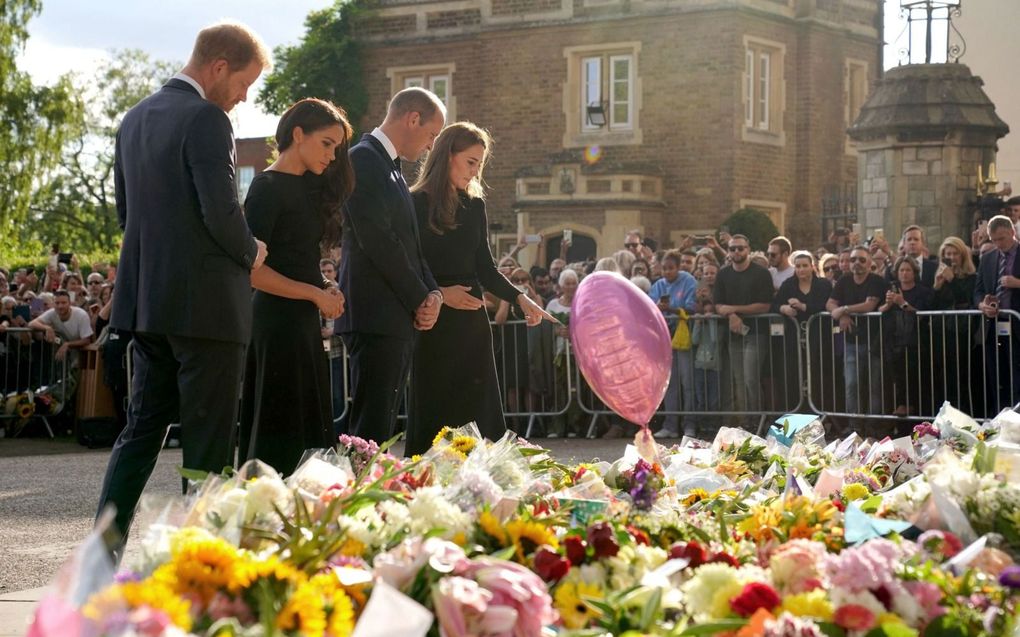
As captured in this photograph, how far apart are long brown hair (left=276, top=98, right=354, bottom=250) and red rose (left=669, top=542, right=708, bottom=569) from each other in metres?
3.23

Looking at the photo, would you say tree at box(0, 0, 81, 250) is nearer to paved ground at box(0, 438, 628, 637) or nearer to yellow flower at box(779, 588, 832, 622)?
paved ground at box(0, 438, 628, 637)

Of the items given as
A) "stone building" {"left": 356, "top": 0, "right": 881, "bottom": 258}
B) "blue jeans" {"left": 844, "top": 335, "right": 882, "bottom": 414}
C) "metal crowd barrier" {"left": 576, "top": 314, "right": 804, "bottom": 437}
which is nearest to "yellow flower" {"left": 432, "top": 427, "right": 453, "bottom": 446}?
"blue jeans" {"left": 844, "top": 335, "right": 882, "bottom": 414}

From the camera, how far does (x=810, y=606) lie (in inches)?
103

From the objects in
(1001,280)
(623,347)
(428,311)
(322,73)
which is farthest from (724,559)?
(322,73)

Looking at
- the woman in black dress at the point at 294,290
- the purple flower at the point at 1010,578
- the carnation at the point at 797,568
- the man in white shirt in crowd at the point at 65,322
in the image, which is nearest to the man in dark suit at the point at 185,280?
the woman in black dress at the point at 294,290

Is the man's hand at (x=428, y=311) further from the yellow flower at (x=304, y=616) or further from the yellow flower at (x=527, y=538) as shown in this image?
the yellow flower at (x=304, y=616)

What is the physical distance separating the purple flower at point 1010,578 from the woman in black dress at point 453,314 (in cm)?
427

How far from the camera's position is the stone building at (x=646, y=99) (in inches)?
1330

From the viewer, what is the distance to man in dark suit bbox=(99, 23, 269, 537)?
518cm

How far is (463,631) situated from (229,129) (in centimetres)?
312

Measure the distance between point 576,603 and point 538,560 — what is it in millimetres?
160

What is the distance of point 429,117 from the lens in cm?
675

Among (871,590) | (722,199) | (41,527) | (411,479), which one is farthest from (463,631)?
(722,199)

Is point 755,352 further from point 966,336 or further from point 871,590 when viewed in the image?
point 871,590
